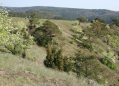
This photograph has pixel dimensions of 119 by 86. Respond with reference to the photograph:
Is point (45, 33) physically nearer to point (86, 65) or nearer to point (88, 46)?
point (88, 46)

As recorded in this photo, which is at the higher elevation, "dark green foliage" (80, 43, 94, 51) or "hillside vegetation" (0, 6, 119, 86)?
"hillside vegetation" (0, 6, 119, 86)

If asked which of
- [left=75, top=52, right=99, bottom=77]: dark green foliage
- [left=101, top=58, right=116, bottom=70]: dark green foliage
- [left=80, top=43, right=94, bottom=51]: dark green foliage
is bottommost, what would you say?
[left=101, top=58, right=116, bottom=70]: dark green foliage

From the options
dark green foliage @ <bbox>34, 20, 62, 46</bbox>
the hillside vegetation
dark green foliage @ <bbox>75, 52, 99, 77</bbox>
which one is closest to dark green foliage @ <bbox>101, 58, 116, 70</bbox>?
the hillside vegetation

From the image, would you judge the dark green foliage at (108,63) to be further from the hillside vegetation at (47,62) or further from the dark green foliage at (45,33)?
the dark green foliage at (45,33)

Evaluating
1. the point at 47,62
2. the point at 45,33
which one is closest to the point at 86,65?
the point at 47,62

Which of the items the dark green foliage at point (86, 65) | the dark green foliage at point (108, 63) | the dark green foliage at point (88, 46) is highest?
the dark green foliage at point (86, 65)

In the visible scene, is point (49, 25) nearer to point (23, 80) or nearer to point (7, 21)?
point (7, 21)

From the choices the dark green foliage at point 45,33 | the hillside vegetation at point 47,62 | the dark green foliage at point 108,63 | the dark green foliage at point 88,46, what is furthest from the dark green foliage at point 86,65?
the dark green foliage at point 88,46

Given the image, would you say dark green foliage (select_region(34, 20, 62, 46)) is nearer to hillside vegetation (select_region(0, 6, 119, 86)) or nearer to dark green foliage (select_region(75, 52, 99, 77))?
hillside vegetation (select_region(0, 6, 119, 86))

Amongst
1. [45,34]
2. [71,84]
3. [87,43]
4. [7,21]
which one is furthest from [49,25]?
[71,84]

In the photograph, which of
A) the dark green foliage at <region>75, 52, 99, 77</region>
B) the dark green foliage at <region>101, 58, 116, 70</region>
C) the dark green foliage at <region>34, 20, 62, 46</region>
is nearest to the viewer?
the dark green foliage at <region>75, 52, 99, 77</region>

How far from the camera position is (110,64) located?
26062mm

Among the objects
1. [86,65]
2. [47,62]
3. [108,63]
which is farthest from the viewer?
[108,63]

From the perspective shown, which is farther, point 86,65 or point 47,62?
point 86,65
